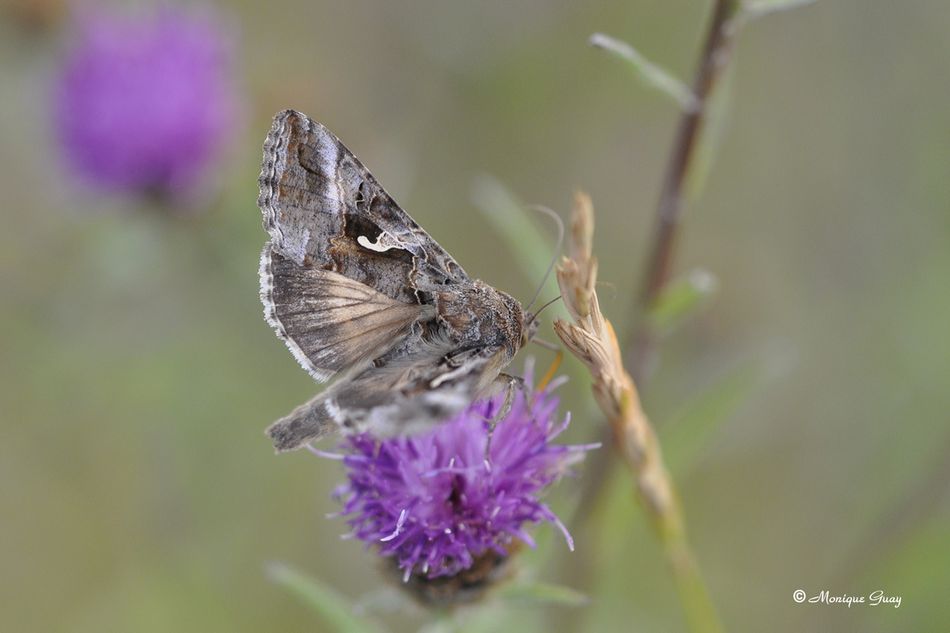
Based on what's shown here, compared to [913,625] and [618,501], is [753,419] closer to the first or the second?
[913,625]

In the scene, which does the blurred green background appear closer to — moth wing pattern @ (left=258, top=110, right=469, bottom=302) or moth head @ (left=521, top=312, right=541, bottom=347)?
moth head @ (left=521, top=312, right=541, bottom=347)

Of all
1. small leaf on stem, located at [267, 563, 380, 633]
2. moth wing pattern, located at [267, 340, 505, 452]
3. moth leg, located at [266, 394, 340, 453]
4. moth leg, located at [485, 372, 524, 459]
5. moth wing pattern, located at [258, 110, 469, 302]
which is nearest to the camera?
moth wing pattern, located at [267, 340, 505, 452]

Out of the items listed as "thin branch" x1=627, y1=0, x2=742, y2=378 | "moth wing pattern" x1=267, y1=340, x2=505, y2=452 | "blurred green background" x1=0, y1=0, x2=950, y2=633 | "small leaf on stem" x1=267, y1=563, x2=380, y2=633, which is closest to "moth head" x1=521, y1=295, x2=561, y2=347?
"moth wing pattern" x1=267, y1=340, x2=505, y2=452

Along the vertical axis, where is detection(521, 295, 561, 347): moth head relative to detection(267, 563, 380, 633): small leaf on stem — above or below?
above

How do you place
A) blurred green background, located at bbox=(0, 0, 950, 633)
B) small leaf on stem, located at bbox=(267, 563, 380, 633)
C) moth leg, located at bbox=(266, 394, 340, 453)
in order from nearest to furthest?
moth leg, located at bbox=(266, 394, 340, 453) → small leaf on stem, located at bbox=(267, 563, 380, 633) → blurred green background, located at bbox=(0, 0, 950, 633)

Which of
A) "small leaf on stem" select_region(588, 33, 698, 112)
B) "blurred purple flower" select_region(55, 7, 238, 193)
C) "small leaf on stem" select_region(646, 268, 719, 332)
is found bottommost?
"small leaf on stem" select_region(646, 268, 719, 332)

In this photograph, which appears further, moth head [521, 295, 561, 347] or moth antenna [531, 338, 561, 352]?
moth head [521, 295, 561, 347]

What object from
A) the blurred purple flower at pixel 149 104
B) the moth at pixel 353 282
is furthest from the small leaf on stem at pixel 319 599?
the blurred purple flower at pixel 149 104
